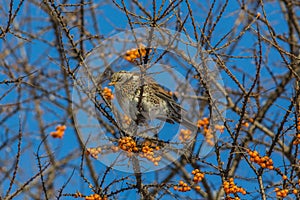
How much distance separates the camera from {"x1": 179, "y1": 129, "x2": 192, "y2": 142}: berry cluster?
3.98 m

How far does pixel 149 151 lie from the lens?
3662mm

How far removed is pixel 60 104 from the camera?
21.0 feet

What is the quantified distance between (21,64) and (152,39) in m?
3.33

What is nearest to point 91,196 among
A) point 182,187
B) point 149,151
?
point 149,151

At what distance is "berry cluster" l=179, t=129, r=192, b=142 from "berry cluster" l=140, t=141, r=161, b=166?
11.0 inches

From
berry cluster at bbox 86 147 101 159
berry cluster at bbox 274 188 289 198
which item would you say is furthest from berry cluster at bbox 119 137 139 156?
berry cluster at bbox 274 188 289 198

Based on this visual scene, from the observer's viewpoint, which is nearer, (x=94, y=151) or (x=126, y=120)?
(x=94, y=151)

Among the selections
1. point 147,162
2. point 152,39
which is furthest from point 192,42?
point 147,162

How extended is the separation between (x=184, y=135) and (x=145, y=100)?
454mm

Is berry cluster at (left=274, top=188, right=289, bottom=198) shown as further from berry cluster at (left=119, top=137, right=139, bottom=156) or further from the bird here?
berry cluster at (left=119, top=137, right=139, bottom=156)

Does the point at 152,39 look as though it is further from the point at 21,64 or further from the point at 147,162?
the point at 21,64

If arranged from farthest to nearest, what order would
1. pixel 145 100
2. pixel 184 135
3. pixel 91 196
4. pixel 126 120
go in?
pixel 145 100, pixel 184 135, pixel 126 120, pixel 91 196

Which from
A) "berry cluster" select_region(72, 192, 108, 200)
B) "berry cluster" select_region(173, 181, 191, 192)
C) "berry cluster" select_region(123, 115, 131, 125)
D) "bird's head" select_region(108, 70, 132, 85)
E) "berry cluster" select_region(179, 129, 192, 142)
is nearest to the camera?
"berry cluster" select_region(72, 192, 108, 200)

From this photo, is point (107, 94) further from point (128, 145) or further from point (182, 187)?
point (182, 187)
